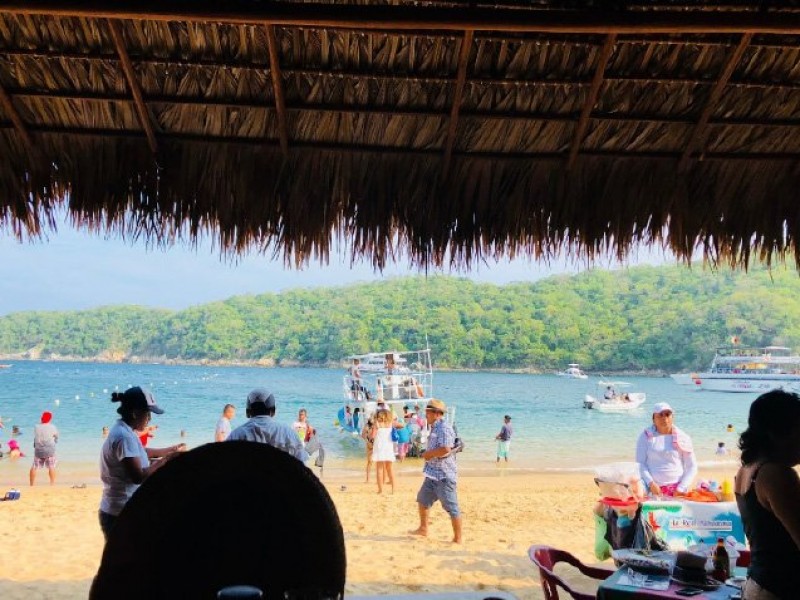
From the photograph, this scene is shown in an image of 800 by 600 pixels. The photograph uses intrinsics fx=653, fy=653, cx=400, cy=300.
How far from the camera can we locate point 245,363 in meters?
53.9

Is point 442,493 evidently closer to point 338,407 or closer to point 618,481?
point 618,481

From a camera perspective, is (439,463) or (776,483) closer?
(776,483)

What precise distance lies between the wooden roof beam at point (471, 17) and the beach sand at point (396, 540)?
10.4 ft

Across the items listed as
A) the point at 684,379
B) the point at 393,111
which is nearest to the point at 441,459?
the point at 393,111

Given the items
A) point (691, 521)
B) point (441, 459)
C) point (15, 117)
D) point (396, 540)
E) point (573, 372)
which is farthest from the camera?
point (573, 372)

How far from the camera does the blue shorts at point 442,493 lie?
5816mm

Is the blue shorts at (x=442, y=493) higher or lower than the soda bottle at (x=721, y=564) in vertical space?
lower

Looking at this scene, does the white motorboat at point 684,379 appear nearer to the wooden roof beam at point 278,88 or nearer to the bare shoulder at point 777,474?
the bare shoulder at point 777,474

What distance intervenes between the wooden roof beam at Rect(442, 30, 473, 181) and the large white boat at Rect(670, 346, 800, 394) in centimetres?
4010

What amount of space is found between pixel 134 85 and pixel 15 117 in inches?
19.2

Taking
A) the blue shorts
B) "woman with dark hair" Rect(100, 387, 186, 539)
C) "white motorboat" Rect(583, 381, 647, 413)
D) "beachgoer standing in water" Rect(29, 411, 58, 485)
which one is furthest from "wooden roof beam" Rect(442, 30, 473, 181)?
"white motorboat" Rect(583, 381, 647, 413)

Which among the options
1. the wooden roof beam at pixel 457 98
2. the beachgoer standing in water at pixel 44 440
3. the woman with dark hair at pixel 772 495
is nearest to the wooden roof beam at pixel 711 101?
the wooden roof beam at pixel 457 98

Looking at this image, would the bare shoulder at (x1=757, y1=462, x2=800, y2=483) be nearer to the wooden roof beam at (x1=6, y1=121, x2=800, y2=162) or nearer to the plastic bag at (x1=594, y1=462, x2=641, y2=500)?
the wooden roof beam at (x1=6, y1=121, x2=800, y2=162)

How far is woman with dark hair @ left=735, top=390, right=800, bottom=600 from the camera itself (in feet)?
6.03
